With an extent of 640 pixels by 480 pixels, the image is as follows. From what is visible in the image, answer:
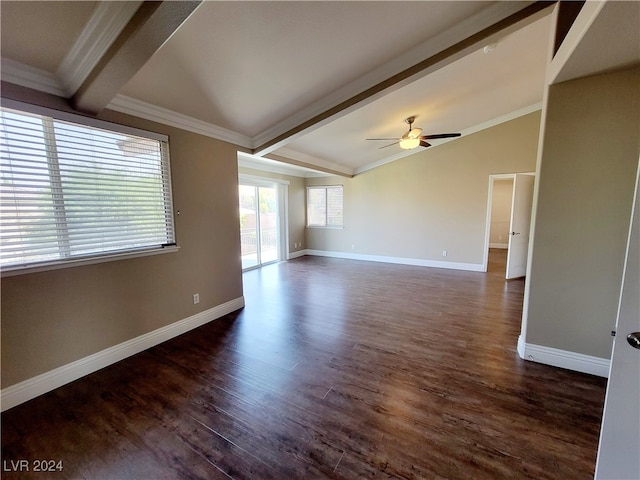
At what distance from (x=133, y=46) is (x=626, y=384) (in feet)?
9.08

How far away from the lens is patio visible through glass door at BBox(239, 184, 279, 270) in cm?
589

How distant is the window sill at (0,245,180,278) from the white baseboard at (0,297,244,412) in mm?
811

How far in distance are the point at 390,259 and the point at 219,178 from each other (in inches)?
190

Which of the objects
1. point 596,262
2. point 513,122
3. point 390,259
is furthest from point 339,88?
point 390,259

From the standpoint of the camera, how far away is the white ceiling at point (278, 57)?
62.7 inches

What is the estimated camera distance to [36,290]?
195cm

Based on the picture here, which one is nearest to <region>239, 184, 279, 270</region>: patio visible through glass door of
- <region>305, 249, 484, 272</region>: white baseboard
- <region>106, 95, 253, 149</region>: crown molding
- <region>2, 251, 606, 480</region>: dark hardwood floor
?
<region>305, 249, 484, 272</region>: white baseboard

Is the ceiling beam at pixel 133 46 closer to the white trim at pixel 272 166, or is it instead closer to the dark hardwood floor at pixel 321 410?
the dark hardwood floor at pixel 321 410

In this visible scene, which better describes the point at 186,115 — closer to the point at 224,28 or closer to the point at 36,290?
the point at 224,28

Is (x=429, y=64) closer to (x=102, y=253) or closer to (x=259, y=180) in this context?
(x=102, y=253)

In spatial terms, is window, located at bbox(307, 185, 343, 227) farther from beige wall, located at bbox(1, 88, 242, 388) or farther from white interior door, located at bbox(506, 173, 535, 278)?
beige wall, located at bbox(1, 88, 242, 388)

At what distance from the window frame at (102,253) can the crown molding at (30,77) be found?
0.13m

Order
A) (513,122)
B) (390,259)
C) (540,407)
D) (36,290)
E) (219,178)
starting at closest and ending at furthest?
(540,407)
(36,290)
(219,178)
(513,122)
(390,259)

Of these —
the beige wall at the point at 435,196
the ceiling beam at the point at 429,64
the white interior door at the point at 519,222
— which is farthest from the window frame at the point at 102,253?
the white interior door at the point at 519,222
